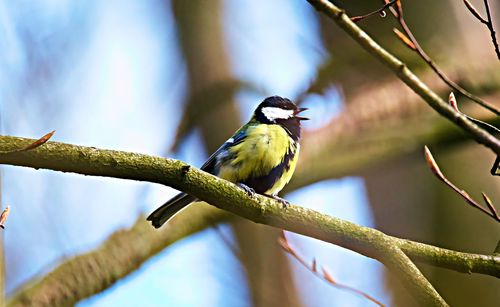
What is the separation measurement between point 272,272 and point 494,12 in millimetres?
2530

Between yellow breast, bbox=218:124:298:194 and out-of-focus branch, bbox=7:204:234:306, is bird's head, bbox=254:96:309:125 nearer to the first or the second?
yellow breast, bbox=218:124:298:194

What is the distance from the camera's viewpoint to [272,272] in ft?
16.8

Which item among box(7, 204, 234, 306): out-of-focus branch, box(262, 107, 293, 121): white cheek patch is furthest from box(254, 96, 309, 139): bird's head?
box(7, 204, 234, 306): out-of-focus branch

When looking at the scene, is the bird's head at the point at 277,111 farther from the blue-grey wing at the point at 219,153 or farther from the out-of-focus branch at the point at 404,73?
the out-of-focus branch at the point at 404,73

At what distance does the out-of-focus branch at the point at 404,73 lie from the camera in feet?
5.73

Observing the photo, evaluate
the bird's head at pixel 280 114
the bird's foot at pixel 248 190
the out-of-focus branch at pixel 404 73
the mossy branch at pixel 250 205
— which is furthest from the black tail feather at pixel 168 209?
the out-of-focus branch at pixel 404 73

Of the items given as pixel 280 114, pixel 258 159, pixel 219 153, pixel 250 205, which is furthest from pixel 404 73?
pixel 280 114

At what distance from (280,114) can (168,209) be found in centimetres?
109

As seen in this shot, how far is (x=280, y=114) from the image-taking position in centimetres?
415

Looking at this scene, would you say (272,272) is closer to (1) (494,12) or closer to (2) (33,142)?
(1) (494,12)

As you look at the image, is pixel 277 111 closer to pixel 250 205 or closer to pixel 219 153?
pixel 219 153

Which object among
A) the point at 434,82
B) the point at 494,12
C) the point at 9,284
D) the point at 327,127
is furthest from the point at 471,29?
the point at 9,284

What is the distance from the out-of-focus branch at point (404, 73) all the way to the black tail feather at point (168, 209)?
1599 millimetres

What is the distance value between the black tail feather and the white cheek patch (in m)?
0.92
